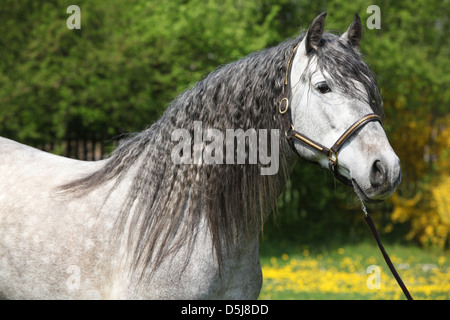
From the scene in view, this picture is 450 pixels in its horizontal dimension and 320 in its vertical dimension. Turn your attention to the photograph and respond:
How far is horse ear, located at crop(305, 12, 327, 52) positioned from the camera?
8.16 feet

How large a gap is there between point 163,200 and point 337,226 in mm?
11771

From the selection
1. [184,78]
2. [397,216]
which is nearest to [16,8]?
[184,78]

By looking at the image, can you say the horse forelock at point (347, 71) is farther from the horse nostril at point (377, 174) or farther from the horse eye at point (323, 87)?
the horse nostril at point (377, 174)

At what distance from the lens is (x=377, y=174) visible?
2.28m

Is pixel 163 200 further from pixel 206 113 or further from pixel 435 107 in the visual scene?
pixel 435 107

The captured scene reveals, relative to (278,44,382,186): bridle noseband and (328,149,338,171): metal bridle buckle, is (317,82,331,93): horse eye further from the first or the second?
(328,149,338,171): metal bridle buckle

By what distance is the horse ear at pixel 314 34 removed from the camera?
2.49m

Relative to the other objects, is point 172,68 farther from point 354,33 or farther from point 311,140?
point 311,140

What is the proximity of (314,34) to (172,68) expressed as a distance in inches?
325

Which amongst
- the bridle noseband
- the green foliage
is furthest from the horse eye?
the green foliage

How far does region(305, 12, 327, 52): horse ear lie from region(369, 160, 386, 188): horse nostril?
676 mm

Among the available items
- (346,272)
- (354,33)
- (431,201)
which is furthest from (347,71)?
(431,201)

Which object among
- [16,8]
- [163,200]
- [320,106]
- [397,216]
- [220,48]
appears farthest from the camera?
[397,216]

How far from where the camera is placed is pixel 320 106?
2.46 meters
